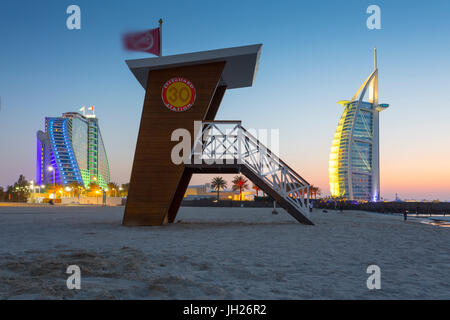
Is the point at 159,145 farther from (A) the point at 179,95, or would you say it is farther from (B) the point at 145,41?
(B) the point at 145,41

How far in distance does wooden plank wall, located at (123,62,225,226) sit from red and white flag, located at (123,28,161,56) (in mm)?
1306

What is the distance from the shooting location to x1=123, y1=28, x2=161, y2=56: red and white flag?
639 inches

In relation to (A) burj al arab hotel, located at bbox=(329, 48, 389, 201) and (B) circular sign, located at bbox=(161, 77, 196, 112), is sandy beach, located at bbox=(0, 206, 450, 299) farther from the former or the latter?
(A) burj al arab hotel, located at bbox=(329, 48, 389, 201)

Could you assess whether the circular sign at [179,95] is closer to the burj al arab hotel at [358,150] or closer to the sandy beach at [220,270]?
the sandy beach at [220,270]

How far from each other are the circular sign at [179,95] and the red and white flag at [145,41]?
5.80 feet

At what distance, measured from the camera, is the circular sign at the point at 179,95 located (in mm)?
16953

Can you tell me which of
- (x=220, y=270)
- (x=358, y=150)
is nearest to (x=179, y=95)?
(x=220, y=270)

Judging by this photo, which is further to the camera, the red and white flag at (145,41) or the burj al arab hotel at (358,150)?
the burj al arab hotel at (358,150)

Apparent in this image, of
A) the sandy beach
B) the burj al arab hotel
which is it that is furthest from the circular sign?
the burj al arab hotel

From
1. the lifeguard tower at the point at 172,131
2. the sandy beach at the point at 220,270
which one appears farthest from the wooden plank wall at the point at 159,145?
the sandy beach at the point at 220,270
